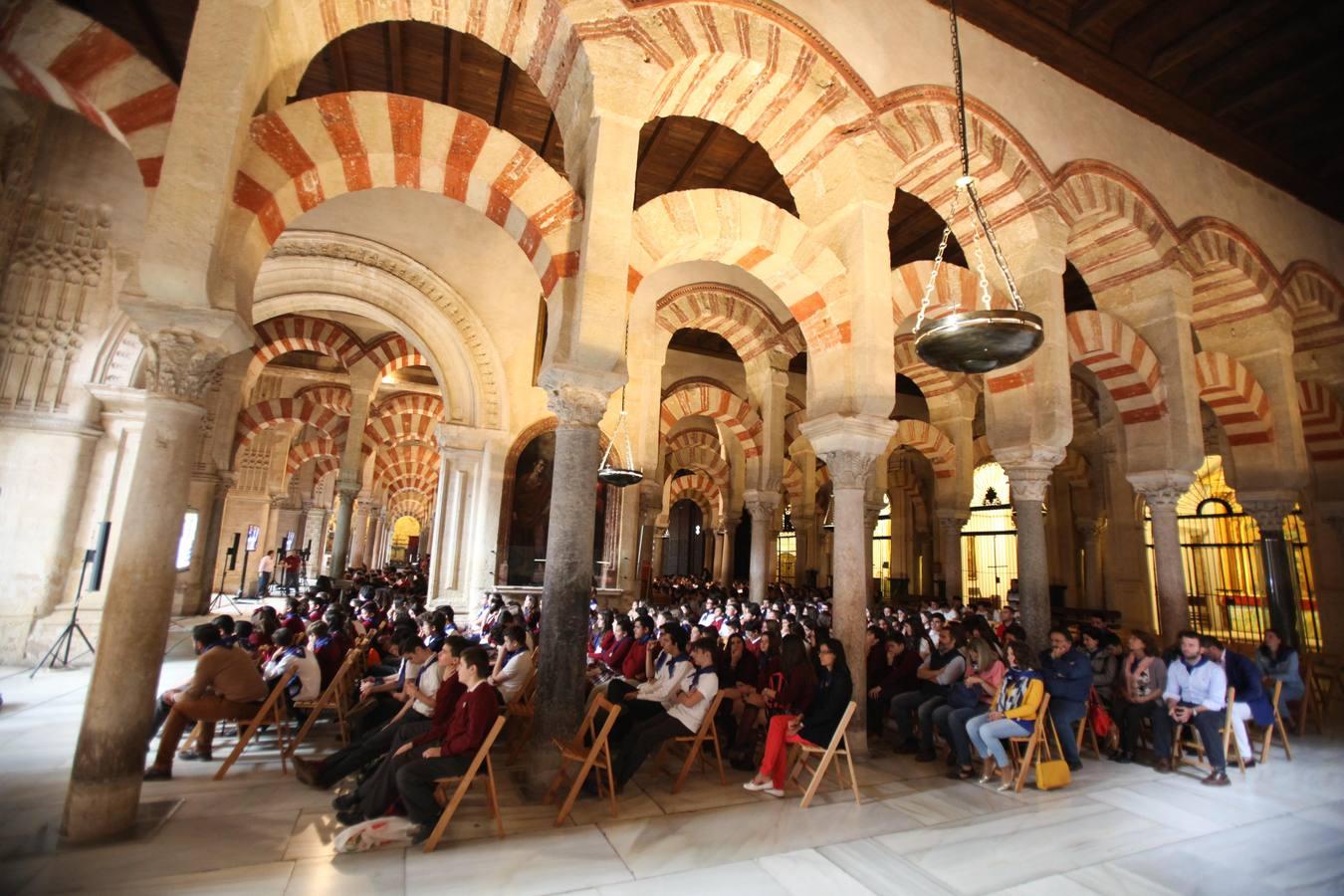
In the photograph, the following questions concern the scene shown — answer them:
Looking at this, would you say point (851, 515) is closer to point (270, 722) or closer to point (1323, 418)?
point (270, 722)

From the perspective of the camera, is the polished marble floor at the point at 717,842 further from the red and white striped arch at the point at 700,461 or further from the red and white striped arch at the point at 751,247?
the red and white striped arch at the point at 700,461

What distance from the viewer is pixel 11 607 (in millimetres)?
5559

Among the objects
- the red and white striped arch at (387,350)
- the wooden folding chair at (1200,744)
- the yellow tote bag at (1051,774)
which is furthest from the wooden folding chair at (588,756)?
the red and white striped arch at (387,350)

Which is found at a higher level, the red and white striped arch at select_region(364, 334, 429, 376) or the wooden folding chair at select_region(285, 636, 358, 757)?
the red and white striped arch at select_region(364, 334, 429, 376)

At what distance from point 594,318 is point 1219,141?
8299 millimetres

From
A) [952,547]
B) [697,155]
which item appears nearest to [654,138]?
[697,155]

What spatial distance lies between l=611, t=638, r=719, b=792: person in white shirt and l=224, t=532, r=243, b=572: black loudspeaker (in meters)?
10.9

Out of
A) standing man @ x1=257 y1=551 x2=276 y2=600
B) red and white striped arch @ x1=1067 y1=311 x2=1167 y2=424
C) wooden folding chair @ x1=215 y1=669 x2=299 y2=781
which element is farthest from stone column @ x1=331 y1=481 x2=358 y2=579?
red and white striped arch @ x1=1067 y1=311 x2=1167 y2=424

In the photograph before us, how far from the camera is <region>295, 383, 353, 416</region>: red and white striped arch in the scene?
13758mm

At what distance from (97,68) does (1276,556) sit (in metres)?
11.9

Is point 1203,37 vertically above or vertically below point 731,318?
above

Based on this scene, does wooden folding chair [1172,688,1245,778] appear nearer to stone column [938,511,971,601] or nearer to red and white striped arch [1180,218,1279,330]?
red and white striped arch [1180,218,1279,330]

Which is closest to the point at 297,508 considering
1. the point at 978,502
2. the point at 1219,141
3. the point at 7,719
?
the point at 7,719

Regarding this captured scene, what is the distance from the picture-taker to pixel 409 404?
591 inches
